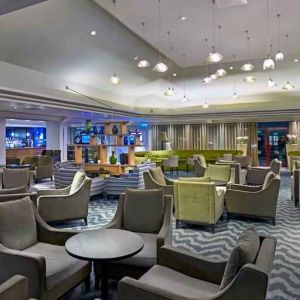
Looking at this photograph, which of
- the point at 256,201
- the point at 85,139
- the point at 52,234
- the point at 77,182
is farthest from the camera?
the point at 85,139

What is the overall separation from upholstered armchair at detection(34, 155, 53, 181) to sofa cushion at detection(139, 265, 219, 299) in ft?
28.8

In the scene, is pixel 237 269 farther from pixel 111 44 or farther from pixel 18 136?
pixel 18 136

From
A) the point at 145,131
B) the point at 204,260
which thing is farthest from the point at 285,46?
the point at 145,131

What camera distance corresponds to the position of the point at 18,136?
2042cm

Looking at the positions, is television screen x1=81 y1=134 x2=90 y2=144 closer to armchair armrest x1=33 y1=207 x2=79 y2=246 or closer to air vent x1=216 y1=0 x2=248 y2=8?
air vent x1=216 y1=0 x2=248 y2=8

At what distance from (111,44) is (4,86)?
8.88ft

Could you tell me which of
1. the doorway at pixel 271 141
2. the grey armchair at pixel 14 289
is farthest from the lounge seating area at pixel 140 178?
the doorway at pixel 271 141

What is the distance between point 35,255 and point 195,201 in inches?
118

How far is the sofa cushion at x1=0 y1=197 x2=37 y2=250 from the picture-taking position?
2.67 m

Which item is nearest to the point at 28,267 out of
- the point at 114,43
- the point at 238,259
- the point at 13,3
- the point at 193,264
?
the point at 193,264

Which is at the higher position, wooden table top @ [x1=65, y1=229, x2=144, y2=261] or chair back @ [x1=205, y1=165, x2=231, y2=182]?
chair back @ [x1=205, y1=165, x2=231, y2=182]

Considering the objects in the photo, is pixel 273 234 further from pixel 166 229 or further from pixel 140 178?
pixel 140 178

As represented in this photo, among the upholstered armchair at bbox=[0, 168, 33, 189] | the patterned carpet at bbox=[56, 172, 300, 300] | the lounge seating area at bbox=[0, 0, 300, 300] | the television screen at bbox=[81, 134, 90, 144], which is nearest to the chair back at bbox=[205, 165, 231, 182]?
the lounge seating area at bbox=[0, 0, 300, 300]

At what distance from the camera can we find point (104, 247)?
244cm
